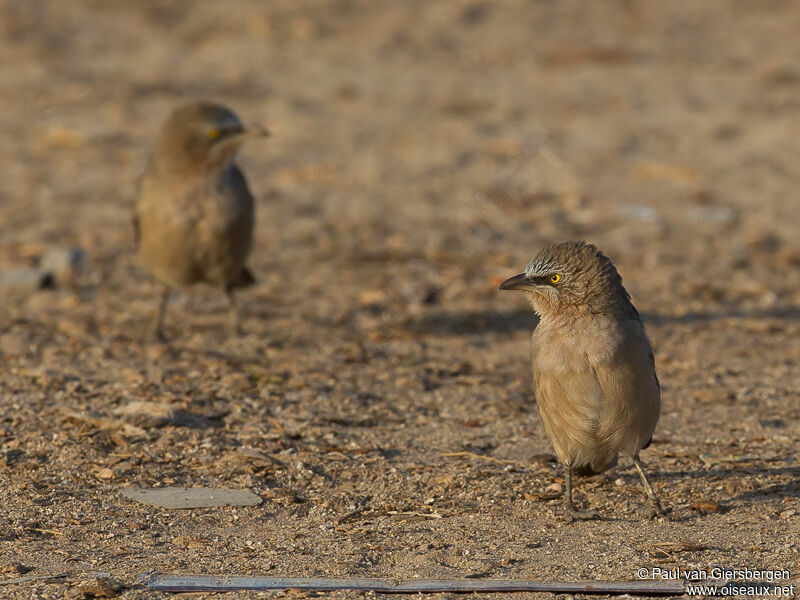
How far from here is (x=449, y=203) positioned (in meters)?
12.2

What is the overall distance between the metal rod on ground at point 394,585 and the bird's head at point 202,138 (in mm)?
4309

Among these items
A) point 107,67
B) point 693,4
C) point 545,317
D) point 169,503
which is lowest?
point 169,503

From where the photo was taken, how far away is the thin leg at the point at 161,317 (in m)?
8.71

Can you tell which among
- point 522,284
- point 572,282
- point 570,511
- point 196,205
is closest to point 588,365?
point 572,282

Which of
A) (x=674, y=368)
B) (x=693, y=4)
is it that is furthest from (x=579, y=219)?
(x=693, y=4)

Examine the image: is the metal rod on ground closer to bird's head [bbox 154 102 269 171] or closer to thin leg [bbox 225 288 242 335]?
thin leg [bbox 225 288 242 335]

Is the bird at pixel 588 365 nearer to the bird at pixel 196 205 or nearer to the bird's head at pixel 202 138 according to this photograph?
the bird at pixel 196 205

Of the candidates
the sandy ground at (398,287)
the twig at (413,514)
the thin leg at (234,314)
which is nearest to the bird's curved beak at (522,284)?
the sandy ground at (398,287)

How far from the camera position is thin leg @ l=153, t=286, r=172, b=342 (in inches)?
343

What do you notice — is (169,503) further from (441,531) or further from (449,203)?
(449,203)

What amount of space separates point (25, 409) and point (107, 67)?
9588 mm

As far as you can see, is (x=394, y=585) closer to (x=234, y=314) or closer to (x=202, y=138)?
(x=234, y=314)

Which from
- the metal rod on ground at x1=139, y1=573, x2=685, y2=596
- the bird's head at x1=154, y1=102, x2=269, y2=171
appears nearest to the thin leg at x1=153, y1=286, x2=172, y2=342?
the bird's head at x1=154, y1=102, x2=269, y2=171

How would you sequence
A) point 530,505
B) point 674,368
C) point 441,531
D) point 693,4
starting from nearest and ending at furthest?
1. point 441,531
2. point 530,505
3. point 674,368
4. point 693,4
